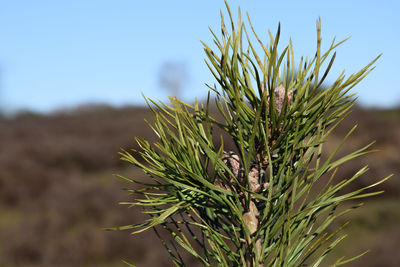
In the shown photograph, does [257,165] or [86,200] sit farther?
[86,200]

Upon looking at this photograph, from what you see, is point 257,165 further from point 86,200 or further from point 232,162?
point 86,200

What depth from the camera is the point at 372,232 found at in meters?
6.17

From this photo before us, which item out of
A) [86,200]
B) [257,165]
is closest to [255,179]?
[257,165]

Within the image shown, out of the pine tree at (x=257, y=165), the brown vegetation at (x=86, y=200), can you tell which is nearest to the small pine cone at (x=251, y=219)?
the pine tree at (x=257, y=165)

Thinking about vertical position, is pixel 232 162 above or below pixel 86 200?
above

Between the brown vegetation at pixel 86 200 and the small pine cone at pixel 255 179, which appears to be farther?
the brown vegetation at pixel 86 200

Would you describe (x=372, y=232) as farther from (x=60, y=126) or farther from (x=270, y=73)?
(x=60, y=126)

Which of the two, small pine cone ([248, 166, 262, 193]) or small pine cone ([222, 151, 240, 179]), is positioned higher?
small pine cone ([222, 151, 240, 179])

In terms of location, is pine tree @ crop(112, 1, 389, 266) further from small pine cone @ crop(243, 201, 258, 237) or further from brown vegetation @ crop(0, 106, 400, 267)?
brown vegetation @ crop(0, 106, 400, 267)

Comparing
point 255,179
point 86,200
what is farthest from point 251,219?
point 86,200

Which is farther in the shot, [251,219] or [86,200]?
[86,200]

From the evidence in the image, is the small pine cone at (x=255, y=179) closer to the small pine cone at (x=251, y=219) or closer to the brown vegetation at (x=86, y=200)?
the small pine cone at (x=251, y=219)

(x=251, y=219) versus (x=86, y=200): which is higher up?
(x=251, y=219)

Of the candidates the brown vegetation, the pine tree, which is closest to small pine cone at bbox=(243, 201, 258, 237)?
the pine tree
